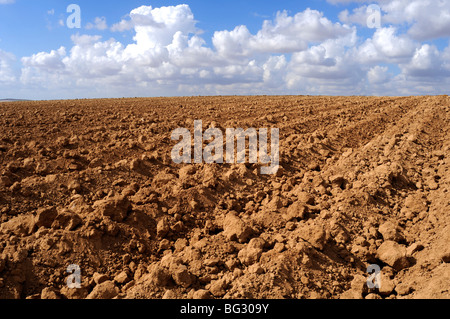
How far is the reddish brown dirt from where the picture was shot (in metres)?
3.08

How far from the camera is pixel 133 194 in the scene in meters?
4.90

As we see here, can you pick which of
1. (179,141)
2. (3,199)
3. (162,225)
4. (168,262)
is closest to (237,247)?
(168,262)

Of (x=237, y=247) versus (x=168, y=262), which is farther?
(x=237, y=247)

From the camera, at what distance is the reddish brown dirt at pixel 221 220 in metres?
3.08

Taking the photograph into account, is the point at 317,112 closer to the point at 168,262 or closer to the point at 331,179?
the point at 331,179

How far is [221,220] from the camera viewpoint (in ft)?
14.0

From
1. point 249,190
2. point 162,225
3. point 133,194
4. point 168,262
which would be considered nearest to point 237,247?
point 168,262

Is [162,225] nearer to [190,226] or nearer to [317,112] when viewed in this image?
[190,226]

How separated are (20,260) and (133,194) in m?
1.76
